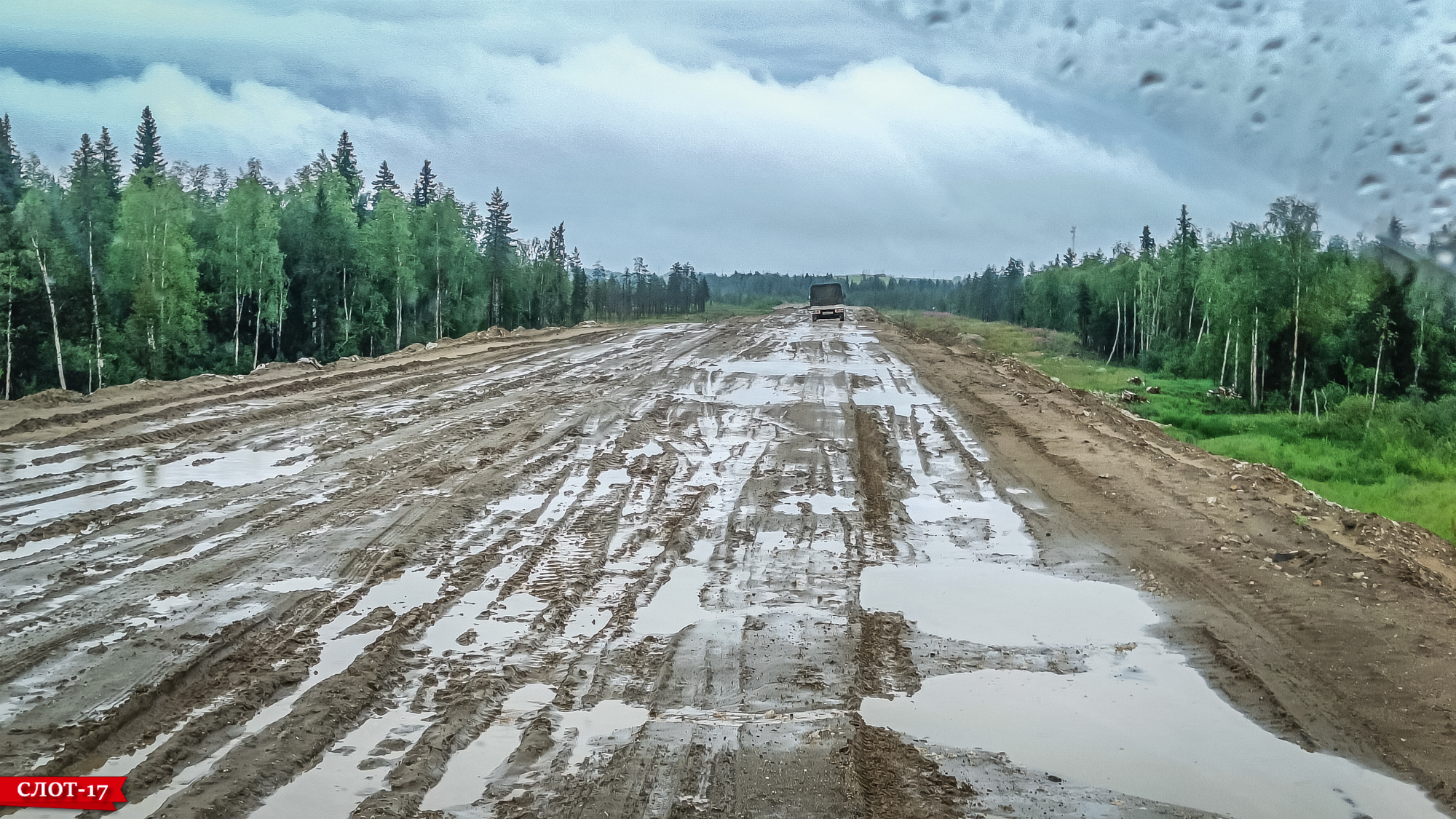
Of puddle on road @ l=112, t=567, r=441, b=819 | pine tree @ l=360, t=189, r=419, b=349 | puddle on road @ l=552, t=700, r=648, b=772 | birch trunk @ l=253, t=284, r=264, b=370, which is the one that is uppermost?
pine tree @ l=360, t=189, r=419, b=349

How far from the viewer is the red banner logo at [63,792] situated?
407cm

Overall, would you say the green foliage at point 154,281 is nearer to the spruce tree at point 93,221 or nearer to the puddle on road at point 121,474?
the spruce tree at point 93,221

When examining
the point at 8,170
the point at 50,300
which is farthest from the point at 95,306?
the point at 8,170

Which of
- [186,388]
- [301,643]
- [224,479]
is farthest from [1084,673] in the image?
[186,388]

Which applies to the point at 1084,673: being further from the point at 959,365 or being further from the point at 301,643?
the point at 959,365

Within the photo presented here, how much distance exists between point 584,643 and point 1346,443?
19574mm

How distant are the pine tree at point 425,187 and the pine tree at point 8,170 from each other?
38909mm

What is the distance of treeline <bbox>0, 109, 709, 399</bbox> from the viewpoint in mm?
42062

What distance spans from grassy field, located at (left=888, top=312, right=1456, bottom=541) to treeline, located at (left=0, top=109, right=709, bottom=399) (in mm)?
37688

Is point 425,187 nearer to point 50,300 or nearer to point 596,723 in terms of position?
point 50,300

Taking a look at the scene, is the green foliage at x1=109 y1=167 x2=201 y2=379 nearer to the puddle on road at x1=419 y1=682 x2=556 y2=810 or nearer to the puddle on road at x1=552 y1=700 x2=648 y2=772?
the puddle on road at x1=419 y1=682 x2=556 y2=810

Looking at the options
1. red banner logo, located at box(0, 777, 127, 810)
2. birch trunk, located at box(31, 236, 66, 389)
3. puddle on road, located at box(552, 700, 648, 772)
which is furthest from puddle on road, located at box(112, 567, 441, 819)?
birch trunk, located at box(31, 236, 66, 389)

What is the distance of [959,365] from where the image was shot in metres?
25.6

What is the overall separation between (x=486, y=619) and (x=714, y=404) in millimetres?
10942
